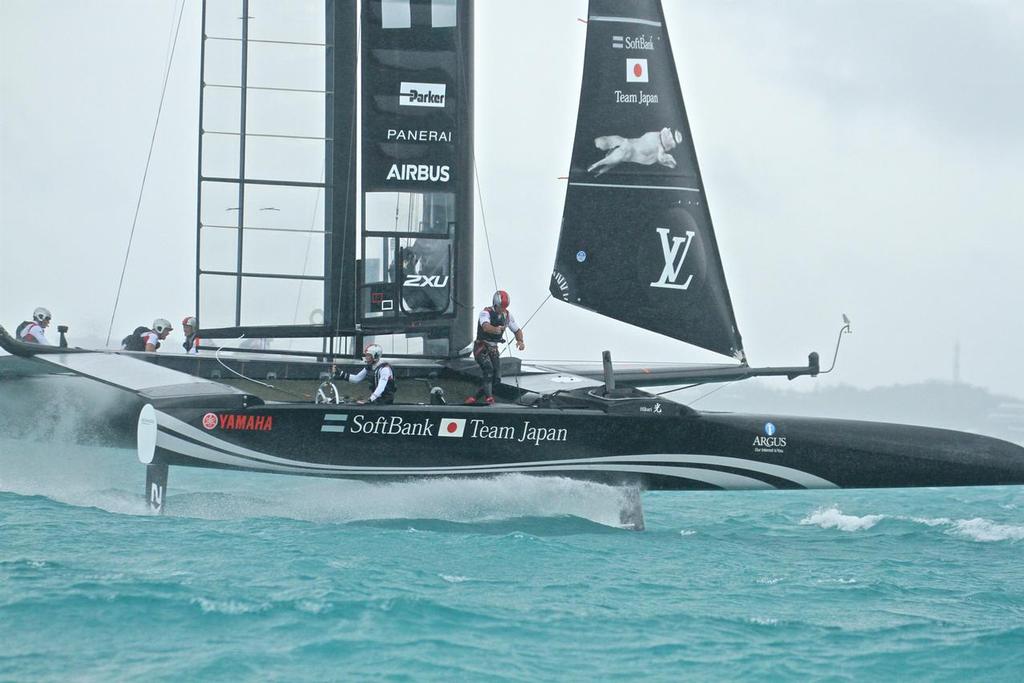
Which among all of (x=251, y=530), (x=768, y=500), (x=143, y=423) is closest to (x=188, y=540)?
(x=251, y=530)

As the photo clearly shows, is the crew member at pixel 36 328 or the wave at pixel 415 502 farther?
the crew member at pixel 36 328

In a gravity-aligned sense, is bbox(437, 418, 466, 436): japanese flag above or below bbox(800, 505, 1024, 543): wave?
above

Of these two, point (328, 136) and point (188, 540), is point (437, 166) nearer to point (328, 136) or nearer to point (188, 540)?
point (328, 136)

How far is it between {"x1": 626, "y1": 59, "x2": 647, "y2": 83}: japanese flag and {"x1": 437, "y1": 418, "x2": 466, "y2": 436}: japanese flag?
3682mm

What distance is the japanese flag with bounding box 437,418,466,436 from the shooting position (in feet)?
29.5

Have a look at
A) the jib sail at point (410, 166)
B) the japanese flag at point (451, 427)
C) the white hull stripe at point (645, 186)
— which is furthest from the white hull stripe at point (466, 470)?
the white hull stripe at point (645, 186)

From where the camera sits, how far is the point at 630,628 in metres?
6.32

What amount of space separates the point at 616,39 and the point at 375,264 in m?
2.93

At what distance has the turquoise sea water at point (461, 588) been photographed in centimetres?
562

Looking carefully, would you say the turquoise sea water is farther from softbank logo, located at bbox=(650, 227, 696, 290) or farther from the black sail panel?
softbank logo, located at bbox=(650, 227, 696, 290)

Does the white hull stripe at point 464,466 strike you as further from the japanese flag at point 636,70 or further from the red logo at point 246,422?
the japanese flag at point 636,70

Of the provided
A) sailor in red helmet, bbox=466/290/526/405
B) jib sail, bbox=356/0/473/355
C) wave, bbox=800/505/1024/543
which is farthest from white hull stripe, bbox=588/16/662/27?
wave, bbox=800/505/1024/543

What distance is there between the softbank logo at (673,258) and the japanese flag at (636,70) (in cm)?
134

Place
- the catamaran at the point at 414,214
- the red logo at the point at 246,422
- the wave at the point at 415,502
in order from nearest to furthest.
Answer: the red logo at the point at 246,422
the wave at the point at 415,502
the catamaran at the point at 414,214
